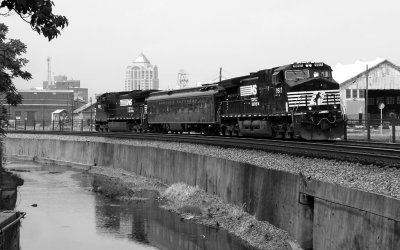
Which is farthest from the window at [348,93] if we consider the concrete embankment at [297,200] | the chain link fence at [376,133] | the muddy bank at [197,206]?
the concrete embankment at [297,200]

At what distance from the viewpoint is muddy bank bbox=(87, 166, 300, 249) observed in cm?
1497

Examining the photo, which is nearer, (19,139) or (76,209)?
(76,209)

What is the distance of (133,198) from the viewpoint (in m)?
25.8

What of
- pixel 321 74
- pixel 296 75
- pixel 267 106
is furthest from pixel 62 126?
pixel 321 74

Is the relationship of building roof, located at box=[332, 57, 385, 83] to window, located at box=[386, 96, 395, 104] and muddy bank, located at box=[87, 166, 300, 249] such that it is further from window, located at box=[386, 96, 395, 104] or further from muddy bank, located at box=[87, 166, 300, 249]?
muddy bank, located at box=[87, 166, 300, 249]

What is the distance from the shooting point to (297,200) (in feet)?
45.5

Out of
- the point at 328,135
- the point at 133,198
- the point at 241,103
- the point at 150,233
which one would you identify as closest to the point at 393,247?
the point at 150,233

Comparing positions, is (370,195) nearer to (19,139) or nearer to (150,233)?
(150,233)

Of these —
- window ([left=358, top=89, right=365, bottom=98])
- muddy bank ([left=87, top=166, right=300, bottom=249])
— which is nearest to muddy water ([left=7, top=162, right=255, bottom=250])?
muddy bank ([left=87, top=166, right=300, bottom=249])

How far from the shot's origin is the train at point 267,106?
82.4ft

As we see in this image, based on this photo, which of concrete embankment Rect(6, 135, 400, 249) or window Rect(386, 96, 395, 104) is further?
window Rect(386, 96, 395, 104)

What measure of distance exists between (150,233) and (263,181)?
4.69 metres

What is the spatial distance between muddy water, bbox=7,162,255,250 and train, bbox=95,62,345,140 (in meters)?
7.35

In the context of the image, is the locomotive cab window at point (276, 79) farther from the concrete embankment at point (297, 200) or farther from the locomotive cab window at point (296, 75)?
the concrete embankment at point (297, 200)
